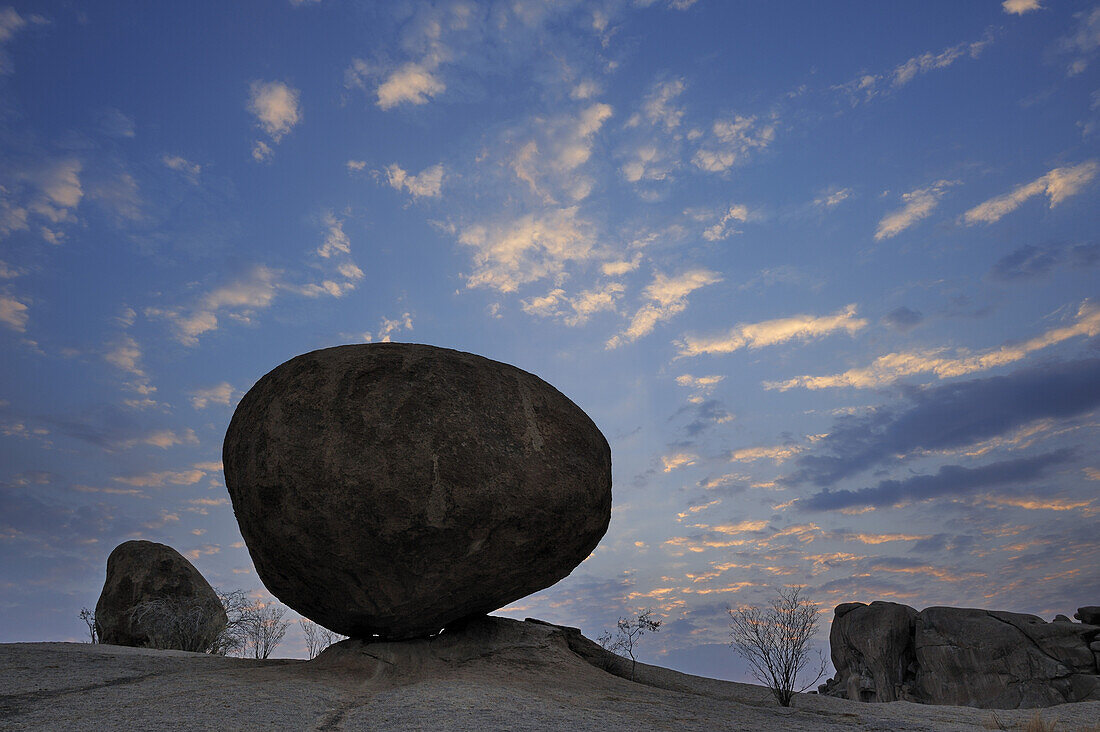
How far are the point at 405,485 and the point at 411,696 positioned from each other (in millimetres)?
2336

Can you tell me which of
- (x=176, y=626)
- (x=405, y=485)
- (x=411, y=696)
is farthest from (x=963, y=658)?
(x=176, y=626)

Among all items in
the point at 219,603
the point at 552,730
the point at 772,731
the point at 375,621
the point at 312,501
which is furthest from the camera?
the point at 219,603

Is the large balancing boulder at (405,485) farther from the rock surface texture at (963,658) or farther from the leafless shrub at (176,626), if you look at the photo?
the rock surface texture at (963,658)

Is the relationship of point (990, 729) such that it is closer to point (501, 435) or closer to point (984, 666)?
point (501, 435)

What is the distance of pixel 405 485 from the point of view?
841 centimetres

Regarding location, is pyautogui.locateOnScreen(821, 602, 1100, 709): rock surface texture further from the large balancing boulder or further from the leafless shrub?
the leafless shrub

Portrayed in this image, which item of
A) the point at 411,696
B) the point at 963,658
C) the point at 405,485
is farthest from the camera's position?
the point at 963,658

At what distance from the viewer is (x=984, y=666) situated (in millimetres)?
17422

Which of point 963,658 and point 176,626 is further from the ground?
point 176,626

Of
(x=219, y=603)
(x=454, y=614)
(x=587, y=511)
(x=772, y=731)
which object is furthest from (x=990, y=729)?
(x=219, y=603)

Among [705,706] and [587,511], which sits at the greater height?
[587,511]

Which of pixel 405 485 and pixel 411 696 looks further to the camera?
pixel 405 485

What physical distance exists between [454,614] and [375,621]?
1.05 m

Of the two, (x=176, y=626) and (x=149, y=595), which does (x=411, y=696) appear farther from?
(x=149, y=595)
